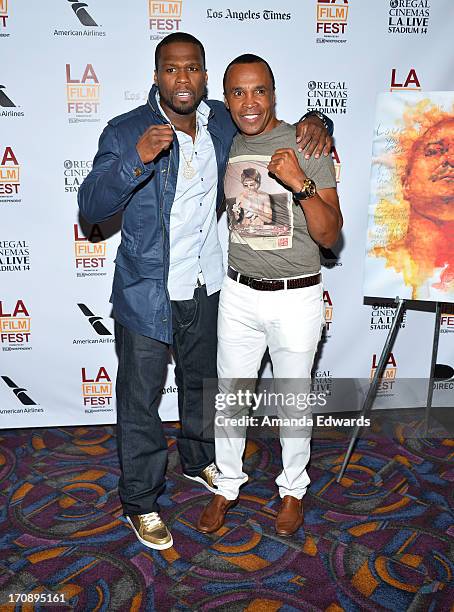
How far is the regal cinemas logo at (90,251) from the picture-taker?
3330 mm

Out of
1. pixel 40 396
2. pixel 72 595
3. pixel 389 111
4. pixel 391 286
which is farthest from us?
pixel 40 396

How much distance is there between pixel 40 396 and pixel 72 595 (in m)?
1.48

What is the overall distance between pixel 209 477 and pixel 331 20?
2.39 m

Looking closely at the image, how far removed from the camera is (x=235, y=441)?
8.55 ft

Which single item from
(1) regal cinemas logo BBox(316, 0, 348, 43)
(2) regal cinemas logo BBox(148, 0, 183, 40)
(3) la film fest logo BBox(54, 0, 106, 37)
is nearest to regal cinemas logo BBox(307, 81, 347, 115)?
(1) regal cinemas logo BBox(316, 0, 348, 43)

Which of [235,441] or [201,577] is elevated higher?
[235,441]

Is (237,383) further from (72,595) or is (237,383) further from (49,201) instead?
(49,201)

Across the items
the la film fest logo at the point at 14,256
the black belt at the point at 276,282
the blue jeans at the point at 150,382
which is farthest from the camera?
the la film fest logo at the point at 14,256

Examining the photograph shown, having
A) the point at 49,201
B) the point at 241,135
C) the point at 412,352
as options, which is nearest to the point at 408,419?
the point at 412,352

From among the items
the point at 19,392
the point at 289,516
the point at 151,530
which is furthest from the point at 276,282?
the point at 19,392

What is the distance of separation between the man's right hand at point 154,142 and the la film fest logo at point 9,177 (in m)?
1.34

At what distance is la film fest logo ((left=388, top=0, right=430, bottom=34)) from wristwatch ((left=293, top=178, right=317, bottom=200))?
1.60 metres

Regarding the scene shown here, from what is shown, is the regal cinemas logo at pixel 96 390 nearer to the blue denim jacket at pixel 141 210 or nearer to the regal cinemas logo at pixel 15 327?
the regal cinemas logo at pixel 15 327

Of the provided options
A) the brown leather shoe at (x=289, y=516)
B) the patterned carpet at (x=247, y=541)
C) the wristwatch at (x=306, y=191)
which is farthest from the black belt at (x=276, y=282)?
the patterned carpet at (x=247, y=541)
